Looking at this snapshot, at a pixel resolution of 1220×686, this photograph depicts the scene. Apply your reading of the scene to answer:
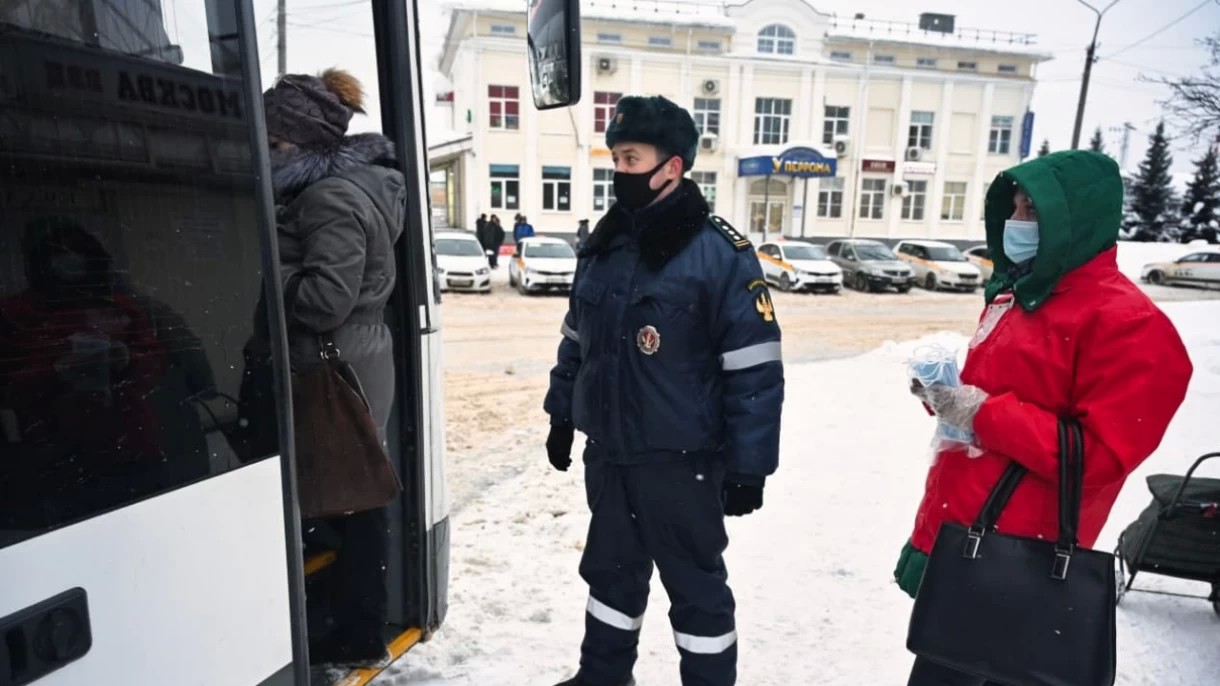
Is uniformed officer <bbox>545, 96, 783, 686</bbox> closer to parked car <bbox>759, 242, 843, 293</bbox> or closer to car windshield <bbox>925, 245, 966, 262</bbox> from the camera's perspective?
parked car <bbox>759, 242, 843, 293</bbox>

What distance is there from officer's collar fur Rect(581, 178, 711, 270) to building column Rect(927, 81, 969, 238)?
3738 centimetres

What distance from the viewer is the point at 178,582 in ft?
4.62

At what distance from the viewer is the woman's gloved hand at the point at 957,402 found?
6.31 ft

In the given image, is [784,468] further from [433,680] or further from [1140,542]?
[433,680]

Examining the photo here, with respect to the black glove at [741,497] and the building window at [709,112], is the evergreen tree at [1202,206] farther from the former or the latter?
the black glove at [741,497]

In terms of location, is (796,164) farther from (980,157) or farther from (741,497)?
(741,497)

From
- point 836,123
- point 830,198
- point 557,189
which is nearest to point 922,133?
point 836,123

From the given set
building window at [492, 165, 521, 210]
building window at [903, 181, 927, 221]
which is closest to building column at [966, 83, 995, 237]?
building window at [903, 181, 927, 221]

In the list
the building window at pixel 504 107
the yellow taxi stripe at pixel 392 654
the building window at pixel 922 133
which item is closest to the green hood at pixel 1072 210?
the yellow taxi stripe at pixel 392 654

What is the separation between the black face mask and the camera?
229cm

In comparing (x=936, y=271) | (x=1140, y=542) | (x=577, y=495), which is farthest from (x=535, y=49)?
(x=936, y=271)

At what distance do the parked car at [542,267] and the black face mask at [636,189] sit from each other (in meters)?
13.8

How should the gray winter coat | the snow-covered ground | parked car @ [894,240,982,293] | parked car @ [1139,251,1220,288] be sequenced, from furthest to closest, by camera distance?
parked car @ [1139,251,1220,288] → parked car @ [894,240,982,293] → the snow-covered ground → the gray winter coat

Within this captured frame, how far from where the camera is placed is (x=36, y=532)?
1153 mm
